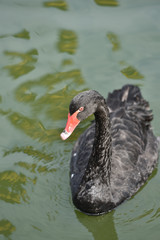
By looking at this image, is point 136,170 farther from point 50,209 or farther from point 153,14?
point 153,14

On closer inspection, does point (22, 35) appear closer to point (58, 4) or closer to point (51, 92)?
point (58, 4)

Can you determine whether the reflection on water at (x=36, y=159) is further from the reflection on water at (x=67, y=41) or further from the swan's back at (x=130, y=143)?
the reflection on water at (x=67, y=41)

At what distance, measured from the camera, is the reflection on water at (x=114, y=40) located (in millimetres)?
8203

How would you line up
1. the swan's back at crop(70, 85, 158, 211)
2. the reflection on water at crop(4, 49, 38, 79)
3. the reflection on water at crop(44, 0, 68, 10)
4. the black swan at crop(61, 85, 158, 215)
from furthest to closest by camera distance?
the reflection on water at crop(44, 0, 68, 10), the reflection on water at crop(4, 49, 38, 79), the swan's back at crop(70, 85, 158, 211), the black swan at crop(61, 85, 158, 215)

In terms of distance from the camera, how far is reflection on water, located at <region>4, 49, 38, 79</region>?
25.2ft

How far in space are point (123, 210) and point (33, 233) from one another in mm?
1084

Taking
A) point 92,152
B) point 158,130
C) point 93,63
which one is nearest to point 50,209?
point 92,152

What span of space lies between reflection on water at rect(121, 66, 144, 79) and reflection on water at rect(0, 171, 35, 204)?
8.90ft

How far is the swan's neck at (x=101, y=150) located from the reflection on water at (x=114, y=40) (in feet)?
11.0

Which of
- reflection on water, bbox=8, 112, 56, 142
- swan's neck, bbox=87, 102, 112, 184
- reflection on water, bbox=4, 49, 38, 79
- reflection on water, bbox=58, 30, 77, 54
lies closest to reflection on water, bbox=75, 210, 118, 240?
swan's neck, bbox=87, 102, 112, 184

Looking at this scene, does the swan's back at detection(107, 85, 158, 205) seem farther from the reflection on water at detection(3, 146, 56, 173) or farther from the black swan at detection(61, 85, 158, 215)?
the reflection on water at detection(3, 146, 56, 173)

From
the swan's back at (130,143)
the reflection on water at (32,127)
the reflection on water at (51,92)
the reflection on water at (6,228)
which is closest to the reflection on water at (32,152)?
the reflection on water at (32,127)

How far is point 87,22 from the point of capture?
873 cm

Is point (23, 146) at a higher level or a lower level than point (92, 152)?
lower
